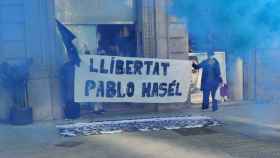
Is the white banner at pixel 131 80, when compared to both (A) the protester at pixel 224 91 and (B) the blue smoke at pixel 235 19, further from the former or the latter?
(B) the blue smoke at pixel 235 19

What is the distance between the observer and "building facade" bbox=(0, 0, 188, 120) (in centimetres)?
1149

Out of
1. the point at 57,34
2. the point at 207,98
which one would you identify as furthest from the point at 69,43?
the point at 207,98

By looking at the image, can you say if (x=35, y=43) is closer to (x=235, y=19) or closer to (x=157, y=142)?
(x=157, y=142)

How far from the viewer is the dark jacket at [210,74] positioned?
12.5 meters

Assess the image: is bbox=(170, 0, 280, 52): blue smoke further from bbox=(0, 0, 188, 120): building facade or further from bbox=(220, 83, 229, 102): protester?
bbox=(220, 83, 229, 102): protester

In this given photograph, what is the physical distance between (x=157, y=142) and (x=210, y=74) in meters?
4.08

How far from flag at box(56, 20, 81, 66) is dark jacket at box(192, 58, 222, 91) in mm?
3428

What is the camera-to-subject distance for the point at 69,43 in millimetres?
11773

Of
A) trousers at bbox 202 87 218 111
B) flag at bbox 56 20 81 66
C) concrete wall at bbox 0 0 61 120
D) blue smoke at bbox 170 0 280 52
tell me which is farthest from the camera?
trousers at bbox 202 87 218 111

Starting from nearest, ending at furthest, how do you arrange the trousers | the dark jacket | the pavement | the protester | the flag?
the pavement, the flag, the dark jacket, the trousers, the protester

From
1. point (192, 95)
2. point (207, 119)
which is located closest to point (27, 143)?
point (207, 119)

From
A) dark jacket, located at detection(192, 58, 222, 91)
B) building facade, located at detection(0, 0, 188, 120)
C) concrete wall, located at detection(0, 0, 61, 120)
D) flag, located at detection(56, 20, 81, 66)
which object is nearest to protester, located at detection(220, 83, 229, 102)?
dark jacket, located at detection(192, 58, 222, 91)

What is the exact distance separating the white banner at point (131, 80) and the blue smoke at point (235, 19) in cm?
178

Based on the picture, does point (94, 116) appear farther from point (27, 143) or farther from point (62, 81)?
point (27, 143)
